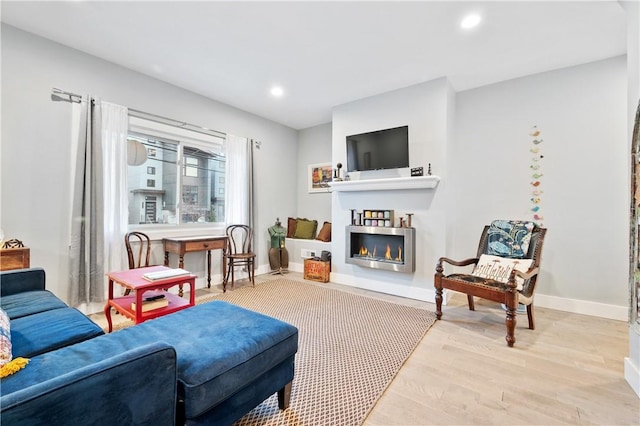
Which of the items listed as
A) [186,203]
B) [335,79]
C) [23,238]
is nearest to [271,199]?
[186,203]

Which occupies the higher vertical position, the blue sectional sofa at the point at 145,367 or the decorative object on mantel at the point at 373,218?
the decorative object on mantel at the point at 373,218

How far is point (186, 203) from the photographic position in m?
3.94

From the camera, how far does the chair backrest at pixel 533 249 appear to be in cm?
257

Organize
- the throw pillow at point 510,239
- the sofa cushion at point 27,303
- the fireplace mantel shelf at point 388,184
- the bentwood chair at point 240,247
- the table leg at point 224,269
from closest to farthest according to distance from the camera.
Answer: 1. the sofa cushion at point 27,303
2. the throw pillow at point 510,239
3. the fireplace mantel shelf at point 388,184
4. the table leg at point 224,269
5. the bentwood chair at point 240,247

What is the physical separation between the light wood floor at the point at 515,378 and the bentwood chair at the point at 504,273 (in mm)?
252

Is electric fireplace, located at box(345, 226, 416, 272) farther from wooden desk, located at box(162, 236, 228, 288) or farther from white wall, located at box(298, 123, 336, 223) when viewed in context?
wooden desk, located at box(162, 236, 228, 288)

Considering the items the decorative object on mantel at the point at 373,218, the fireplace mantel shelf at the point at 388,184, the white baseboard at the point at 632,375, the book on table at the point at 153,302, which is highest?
the fireplace mantel shelf at the point at 388,184

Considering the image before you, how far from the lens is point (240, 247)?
440 cm

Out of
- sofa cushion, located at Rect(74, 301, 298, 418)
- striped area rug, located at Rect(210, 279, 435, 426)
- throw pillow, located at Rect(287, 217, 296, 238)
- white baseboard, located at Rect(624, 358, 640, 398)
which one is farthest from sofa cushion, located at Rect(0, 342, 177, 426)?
throw pillow, located at Rect(287, 217, 296, 238)

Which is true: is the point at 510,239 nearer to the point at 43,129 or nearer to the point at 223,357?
the point at 223,357

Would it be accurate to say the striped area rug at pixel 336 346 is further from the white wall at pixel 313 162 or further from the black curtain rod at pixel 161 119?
the black curtain rod at pixel 161 119

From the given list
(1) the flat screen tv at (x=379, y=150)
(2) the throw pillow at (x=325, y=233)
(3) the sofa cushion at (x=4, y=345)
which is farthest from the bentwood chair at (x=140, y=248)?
(1) the flat screen tv at (x=379, y=150)

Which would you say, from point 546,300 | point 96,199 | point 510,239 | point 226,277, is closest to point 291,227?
point 226,277

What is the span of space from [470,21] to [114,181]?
12.5 ft
